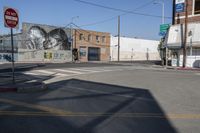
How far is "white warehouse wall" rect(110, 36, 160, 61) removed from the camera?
67.8m

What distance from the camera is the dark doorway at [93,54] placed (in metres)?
62.0

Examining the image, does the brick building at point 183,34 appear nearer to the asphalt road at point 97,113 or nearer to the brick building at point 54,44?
the asphalt road at point 97,113

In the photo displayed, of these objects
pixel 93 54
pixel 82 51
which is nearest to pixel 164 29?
pixel 82 51

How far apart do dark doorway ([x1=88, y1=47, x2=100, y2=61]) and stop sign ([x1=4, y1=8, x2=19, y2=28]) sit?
4976 cm

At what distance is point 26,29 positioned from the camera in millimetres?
50531

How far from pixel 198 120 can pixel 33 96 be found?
5812mm

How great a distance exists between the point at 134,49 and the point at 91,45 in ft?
57.7

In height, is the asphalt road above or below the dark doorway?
below

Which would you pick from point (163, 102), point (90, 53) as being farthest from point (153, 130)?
point (90, 53)

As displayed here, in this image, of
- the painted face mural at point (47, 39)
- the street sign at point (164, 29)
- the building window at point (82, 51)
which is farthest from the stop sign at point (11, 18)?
the building window at point (82, 51)

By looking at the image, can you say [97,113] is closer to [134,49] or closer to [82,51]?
[82,51]

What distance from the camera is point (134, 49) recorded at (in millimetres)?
75250

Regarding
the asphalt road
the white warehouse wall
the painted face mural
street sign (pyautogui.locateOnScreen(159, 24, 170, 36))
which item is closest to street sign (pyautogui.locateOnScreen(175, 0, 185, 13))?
street sign (pyautogui.locateOnScreen(159, 24, 170, 36))

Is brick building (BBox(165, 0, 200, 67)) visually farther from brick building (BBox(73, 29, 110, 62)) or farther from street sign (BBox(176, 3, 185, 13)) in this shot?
brick building (BBox(73, 29, 110, 62))
